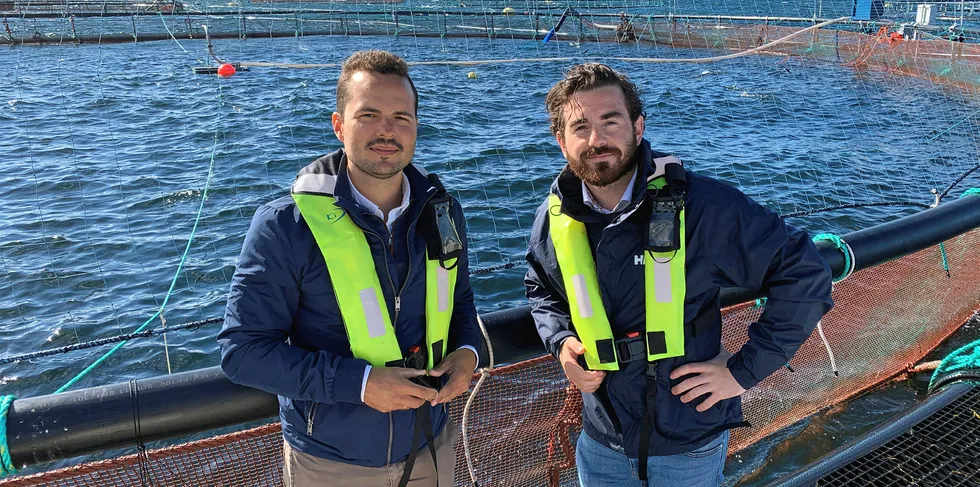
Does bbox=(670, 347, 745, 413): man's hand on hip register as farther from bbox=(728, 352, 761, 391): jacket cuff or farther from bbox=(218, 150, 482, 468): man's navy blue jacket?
bbox=(218, 150, 482, 468): man's navy blue jacket

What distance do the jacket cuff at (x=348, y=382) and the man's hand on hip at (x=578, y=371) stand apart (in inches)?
30.7

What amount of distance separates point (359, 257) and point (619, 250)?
0.90 metres

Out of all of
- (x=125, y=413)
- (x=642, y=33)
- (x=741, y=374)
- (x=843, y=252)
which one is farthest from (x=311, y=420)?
(x=642, y=33)

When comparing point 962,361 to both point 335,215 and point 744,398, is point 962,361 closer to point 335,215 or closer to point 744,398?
point 744,398

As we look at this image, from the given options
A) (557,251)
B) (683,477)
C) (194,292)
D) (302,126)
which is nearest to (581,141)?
(557,251)

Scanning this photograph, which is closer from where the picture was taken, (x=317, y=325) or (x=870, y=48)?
(x=317, y=325)

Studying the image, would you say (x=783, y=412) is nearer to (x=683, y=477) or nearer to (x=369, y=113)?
(x=683, y=477)

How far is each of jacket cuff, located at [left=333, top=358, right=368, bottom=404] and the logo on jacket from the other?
0.44 metres

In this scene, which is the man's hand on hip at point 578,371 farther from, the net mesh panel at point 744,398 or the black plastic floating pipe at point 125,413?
Answer: the black plastic floating pipe at point 125,413

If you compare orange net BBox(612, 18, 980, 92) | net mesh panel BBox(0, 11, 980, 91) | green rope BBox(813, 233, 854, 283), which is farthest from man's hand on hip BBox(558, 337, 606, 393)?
orange net BBox(612, 18, 980, 92)

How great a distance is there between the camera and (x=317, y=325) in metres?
2.45

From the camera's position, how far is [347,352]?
8.13 ft

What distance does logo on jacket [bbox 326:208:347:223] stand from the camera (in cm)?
235

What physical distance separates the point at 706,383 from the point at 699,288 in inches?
13.0
